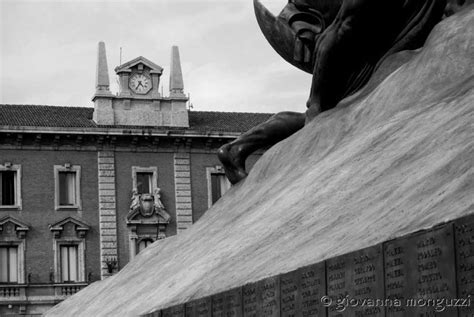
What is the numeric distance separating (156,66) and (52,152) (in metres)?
5.32

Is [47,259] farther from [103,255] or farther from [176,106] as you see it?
[176,106]

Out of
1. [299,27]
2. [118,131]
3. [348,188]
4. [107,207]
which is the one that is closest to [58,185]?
[107,207]

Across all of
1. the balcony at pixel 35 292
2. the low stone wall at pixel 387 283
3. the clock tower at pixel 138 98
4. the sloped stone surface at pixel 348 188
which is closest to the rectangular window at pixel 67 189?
the clock tower at pixel 138 98

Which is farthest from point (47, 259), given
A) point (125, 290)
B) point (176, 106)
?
point (125, 290)

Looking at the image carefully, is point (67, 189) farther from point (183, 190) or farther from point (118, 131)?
point (183, 190)

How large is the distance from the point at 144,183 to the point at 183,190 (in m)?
1.38

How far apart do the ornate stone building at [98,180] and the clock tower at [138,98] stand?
4 centimetres

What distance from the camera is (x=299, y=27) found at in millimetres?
10148

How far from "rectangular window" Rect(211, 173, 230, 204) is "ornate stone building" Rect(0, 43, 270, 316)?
0.15 ft

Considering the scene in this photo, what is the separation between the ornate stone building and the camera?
147ft

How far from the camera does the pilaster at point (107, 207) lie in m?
46.0

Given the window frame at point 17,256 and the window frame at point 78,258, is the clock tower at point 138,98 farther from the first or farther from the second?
the window frame at point 17,256

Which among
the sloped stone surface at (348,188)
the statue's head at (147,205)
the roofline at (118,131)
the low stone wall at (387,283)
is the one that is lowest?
the low stone wall at (387,283)

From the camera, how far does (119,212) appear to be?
46.5 m
